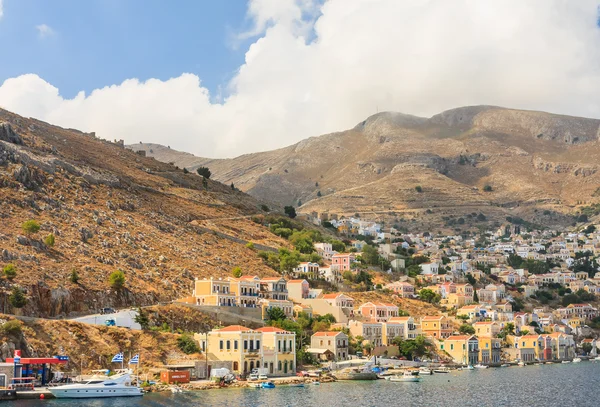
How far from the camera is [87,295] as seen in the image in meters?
81.8

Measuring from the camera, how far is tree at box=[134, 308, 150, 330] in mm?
78375

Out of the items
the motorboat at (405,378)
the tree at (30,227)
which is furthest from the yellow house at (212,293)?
the motorboat at (405,378)

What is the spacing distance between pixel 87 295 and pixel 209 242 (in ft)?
126

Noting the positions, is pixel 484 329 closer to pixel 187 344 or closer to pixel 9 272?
pixel 187 344

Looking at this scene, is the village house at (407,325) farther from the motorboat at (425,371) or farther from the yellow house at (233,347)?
the yellow house at (233,347)

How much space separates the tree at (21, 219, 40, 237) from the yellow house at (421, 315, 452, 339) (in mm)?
53200

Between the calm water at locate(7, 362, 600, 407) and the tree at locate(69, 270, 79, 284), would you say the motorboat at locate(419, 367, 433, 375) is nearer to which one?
the calm water at locate(7, 362, 600, 407)

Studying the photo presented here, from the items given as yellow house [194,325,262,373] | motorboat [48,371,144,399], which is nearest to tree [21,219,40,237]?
Answer: yellow house [194,325,262,373]

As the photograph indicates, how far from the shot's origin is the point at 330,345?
94.6 m

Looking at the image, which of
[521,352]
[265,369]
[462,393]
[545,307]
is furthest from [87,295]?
[545,307]

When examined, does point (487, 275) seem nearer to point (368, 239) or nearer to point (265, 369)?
point (368, 239)

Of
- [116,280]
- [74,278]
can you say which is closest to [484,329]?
[116,280]

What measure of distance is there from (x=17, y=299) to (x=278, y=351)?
26.0m

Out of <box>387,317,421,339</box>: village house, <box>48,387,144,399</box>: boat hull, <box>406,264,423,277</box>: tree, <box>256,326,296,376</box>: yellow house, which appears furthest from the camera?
<box>406,264,423,277</box>: tree
